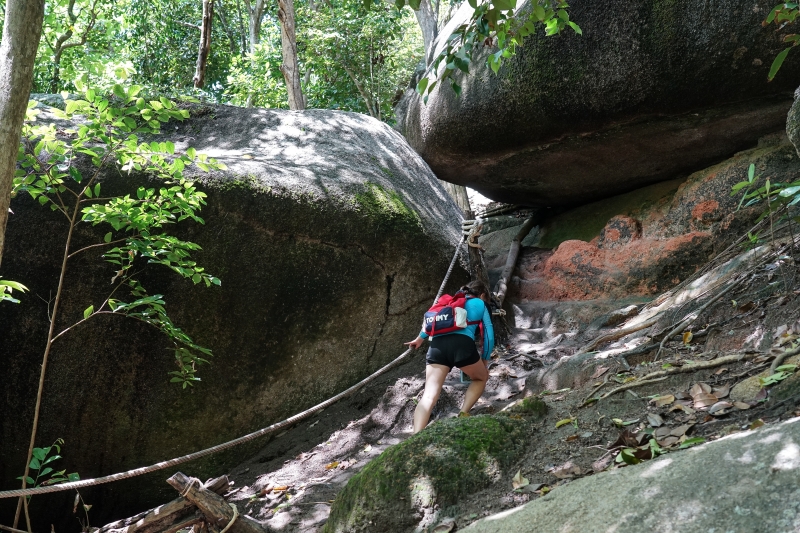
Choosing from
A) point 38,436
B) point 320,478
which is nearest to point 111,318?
point 38,436

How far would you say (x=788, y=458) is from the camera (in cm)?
205

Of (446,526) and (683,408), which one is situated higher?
(683,408)

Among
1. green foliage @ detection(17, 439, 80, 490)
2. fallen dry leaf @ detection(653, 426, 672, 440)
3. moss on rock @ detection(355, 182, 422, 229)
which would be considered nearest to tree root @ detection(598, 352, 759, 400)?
fallen dry leaf @ detection(653, 426, 672, 440)

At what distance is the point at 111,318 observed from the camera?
5543 millimetres

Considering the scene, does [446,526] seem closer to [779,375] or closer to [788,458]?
[788,458]

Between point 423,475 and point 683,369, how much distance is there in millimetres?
1581

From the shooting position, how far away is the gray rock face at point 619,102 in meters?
6.54

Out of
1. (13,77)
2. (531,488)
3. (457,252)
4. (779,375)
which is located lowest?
(531,488)

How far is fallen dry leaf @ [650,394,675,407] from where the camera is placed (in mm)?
3404

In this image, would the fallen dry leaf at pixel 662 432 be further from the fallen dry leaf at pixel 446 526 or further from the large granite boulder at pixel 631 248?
the large granite boulder at pixel 631 248

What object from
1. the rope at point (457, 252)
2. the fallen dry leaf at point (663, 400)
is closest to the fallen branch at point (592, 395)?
the fallen dry leaf at point (663, 400)

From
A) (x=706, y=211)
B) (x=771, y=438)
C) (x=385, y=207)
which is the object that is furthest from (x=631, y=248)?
(x=771, y=438)

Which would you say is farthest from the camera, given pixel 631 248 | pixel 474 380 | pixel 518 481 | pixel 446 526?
pixel 631 248

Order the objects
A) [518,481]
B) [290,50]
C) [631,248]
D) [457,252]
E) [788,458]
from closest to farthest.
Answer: [788,458] < [518,481] < [457,252] < [631,248] < [290,50]
